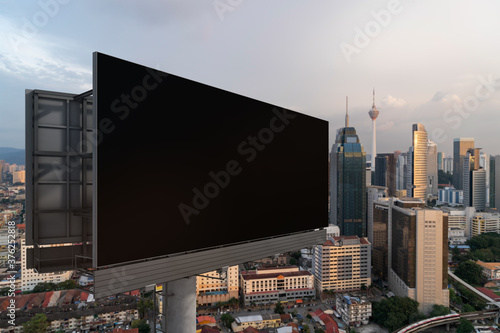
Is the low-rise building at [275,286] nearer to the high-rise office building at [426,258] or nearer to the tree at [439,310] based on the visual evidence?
the high-rise office building at [426,258]

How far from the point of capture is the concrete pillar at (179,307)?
3.38 metres

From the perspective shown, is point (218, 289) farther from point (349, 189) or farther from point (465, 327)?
point (349, 189)

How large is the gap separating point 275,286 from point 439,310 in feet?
37.7

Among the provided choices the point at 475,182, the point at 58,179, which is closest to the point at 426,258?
the point at 58,179

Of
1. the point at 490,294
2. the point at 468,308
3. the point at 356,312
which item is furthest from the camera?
the point at 490,294

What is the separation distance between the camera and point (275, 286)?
24641 mm

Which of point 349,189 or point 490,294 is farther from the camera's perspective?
point 349,189

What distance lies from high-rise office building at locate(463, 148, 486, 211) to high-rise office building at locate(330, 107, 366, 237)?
23.6 m

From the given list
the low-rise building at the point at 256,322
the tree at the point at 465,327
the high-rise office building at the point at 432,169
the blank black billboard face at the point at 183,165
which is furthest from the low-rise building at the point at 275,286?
the high-rise office building at the point at 432,169

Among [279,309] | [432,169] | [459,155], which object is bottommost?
[279,309]

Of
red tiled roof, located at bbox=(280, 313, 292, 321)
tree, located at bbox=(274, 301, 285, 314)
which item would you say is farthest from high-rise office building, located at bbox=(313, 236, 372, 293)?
red tiled roof, located at bbox=(280, 313, 292, 321)

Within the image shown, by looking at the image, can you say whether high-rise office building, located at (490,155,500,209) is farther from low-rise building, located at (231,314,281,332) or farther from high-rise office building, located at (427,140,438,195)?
low-rise building, located at (231,314,281,332)

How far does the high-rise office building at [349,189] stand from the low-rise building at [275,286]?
1929 centimetres

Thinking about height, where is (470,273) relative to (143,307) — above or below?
below
